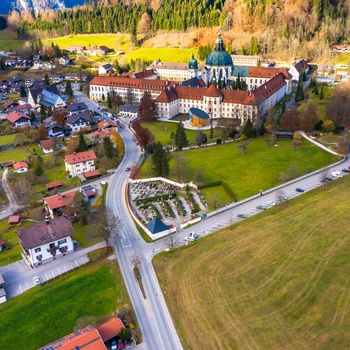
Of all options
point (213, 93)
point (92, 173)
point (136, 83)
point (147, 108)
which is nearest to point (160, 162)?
point (92, 173)

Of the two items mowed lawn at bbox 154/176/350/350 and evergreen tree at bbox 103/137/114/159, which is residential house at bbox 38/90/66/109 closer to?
evergreen tree at bbox 103/137/114/159

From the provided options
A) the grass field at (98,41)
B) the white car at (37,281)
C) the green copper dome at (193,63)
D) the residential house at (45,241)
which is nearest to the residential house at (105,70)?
the grass field at (98,41)

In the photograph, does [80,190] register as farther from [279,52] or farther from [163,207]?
[279,52]

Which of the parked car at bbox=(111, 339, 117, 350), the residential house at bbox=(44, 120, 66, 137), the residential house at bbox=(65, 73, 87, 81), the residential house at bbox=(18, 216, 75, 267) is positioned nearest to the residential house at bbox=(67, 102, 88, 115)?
the residential house at bbox=(44, 120, 66, 137)

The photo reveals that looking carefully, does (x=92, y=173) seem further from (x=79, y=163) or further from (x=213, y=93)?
(x=213, y=93)

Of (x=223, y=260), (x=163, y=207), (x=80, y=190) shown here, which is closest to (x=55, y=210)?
(x=80, y=190)

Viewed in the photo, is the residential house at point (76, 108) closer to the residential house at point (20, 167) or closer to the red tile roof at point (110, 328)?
the residential house at point (20, 167)
